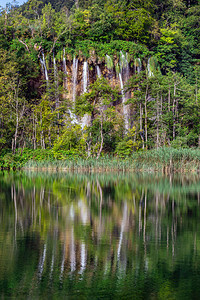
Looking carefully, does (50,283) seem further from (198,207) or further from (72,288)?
(198,207)

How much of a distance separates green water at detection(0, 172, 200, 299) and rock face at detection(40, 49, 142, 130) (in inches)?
992

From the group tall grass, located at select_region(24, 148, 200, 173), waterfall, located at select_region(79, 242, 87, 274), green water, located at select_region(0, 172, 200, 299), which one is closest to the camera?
green water, located at select_region(0, 172, 200, 299)

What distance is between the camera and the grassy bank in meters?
24.5

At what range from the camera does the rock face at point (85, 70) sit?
3616 centimetres

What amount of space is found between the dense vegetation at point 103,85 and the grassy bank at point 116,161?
1032mm

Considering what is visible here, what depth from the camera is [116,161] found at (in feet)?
86.1

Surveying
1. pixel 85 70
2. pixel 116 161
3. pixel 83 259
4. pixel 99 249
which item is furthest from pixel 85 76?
pixel 83 259

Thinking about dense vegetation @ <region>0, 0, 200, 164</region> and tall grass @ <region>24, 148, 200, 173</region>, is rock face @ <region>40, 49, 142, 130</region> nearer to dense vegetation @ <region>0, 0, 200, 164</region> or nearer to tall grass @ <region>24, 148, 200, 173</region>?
dense vegetation @ <region>0, 0, 200, 164</region>

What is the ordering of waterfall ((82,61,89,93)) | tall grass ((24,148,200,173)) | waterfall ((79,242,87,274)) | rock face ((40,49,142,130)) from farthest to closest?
1. waterfall ((82,61,89,93))
2. rock face ((40,49,142,130))
3. tall grass ((24,148,200,173))
4. waterfall ((79,242,87,274))

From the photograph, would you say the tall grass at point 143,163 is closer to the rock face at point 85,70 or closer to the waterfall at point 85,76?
the rock face at point 85,70

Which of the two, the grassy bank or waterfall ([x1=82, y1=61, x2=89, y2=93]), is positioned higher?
waterfall ([x1=82, y1=61, x2=89, y2=93])

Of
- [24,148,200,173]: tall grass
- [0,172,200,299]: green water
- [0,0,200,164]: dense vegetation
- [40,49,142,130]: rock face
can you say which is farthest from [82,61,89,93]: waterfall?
[0,172,200,299]: green water

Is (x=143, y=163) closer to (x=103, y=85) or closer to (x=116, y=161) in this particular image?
(x=116, y=161)

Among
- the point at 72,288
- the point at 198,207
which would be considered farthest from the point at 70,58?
the point at 72,288
